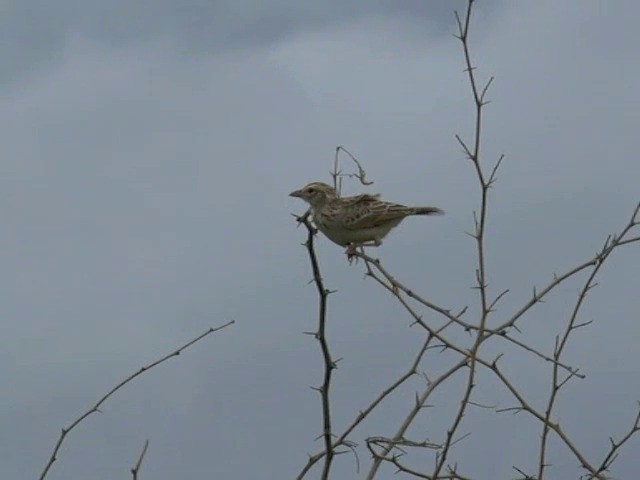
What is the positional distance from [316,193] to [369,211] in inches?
18.1

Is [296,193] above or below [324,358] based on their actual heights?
above

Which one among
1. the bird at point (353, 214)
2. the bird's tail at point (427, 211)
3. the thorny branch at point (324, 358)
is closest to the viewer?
the thorny branch at point (324, 358)

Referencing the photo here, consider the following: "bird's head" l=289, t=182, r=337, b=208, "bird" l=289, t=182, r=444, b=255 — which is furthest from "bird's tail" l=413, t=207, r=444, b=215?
"bird's head" l=289, t=182, r=337, b=208

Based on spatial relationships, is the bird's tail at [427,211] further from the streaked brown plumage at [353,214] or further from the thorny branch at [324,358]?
the thorny branch at [324,358]

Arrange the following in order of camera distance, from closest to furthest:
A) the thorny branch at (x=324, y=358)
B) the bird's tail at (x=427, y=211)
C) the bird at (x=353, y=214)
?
the thorny branch at (x=324, y=358) < the bird at (x=353, y=214) < the bird's tail at (x=427, y=211)

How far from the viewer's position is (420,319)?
479 centimetres

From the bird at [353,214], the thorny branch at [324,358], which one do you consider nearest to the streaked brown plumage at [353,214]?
the bird at [353,214]

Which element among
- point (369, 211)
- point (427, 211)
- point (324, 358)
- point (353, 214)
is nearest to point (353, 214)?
point (353, 214)

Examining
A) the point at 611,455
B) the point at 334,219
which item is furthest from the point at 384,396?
the point at 334,219

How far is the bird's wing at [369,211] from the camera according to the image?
9.22m

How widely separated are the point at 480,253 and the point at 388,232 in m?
5.19

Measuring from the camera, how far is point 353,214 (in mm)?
9219

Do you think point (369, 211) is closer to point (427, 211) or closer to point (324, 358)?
point (427, 211)

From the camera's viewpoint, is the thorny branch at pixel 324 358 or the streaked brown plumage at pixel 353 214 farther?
the streaked brown plumage at pixel 353 214
